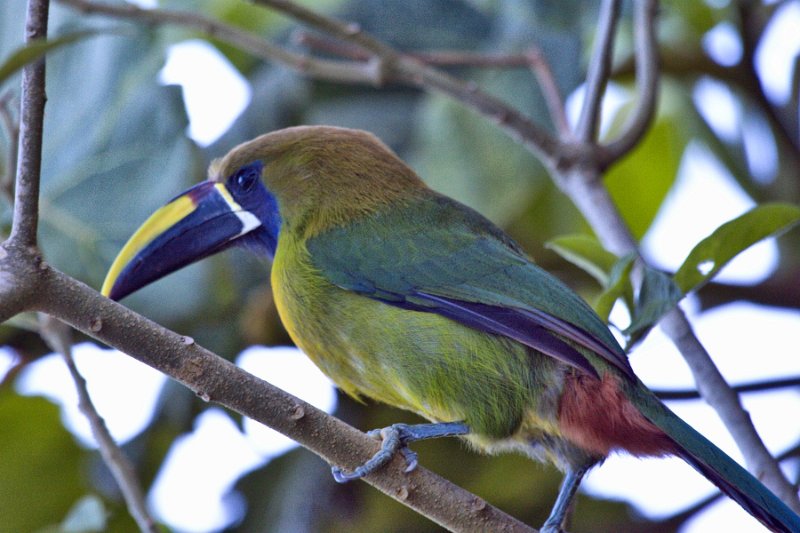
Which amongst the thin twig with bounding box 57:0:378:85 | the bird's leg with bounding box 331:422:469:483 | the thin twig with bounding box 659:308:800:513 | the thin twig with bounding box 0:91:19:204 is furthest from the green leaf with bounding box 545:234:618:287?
the thin twig with bounding box 0:91:19:204

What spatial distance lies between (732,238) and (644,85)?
0.64m

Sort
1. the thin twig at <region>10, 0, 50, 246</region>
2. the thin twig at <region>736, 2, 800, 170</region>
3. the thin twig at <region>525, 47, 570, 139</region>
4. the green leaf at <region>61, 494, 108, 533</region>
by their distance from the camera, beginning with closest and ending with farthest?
the thin twig at <region>10, 0, 50, 246</region>, the green leaf at <region>61, 494, 108, 533</region>, the thin twig at <region>525, 47, 570, 139</region>, the thin twig at <region>736, 2, 800, 170</region>

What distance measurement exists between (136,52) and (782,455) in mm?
2119

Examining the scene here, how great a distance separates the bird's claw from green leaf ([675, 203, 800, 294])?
67 centimetres

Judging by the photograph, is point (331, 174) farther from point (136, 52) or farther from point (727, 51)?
point (727, 51)

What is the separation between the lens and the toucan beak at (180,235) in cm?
239

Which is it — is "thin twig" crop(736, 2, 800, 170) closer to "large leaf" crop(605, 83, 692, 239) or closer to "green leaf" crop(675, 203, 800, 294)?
"large leaf" crop(605, 83, 692, 239)

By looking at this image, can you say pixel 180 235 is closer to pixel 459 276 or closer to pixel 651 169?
pixel 459 276

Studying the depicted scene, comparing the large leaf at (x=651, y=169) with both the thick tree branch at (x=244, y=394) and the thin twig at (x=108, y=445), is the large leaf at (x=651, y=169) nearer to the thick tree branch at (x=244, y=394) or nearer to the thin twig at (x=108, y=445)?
the thick tree branch at (x=244, y=394)

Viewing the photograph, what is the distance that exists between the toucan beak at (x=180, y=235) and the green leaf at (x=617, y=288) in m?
0.85

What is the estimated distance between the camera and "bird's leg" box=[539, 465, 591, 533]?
7.29 ft

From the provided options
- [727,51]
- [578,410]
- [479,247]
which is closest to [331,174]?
[479,247]

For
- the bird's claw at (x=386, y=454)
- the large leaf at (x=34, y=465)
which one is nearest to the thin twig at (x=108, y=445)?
the bird's claw at (x=386, y=454)

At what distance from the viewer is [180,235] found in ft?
8.11
